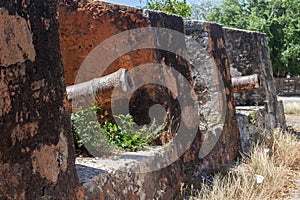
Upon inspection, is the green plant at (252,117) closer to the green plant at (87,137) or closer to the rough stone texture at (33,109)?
the green plant at (87,137)

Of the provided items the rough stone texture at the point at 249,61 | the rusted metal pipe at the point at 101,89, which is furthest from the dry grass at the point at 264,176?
the rough stone texture at the point at 249,61

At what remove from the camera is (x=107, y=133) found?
123 inches

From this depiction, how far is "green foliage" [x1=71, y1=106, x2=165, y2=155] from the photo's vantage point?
2.91m

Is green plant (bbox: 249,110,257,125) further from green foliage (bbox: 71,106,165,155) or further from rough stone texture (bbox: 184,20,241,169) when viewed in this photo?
green foliage (bbox: 71,106,165,155)

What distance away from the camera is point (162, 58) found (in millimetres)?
3756

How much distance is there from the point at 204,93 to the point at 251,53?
2798 millimetres

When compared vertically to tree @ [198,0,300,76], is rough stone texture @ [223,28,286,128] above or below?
below

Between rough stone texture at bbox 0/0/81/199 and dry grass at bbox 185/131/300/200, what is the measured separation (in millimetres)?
1760

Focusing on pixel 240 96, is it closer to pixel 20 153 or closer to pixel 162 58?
pixel 162 58

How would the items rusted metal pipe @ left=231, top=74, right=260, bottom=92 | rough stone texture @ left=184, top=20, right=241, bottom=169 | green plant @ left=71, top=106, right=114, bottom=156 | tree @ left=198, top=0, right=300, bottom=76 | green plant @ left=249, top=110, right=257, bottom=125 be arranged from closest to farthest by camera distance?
green plant @ left=71, top=106, right=114, bottom=156 → rough stone texture @ left=184, top=20, right=241, bottom=169 → rusted metal pipe @ left=231, top=74, right=260, bottom=92 → green plant @ left=249, top=110, right=257, bottom=125 → tree @ left=198, top=0, right=300, bottom=76

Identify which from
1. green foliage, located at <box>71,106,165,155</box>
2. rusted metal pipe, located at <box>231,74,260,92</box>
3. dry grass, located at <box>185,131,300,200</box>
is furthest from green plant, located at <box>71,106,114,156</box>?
rusted metal pipe, located at <box>231,74,260,92</box>

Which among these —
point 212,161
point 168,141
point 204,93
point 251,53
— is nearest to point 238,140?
point 204,93

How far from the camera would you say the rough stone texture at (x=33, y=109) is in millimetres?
1673

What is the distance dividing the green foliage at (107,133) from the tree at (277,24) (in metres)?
18.2
